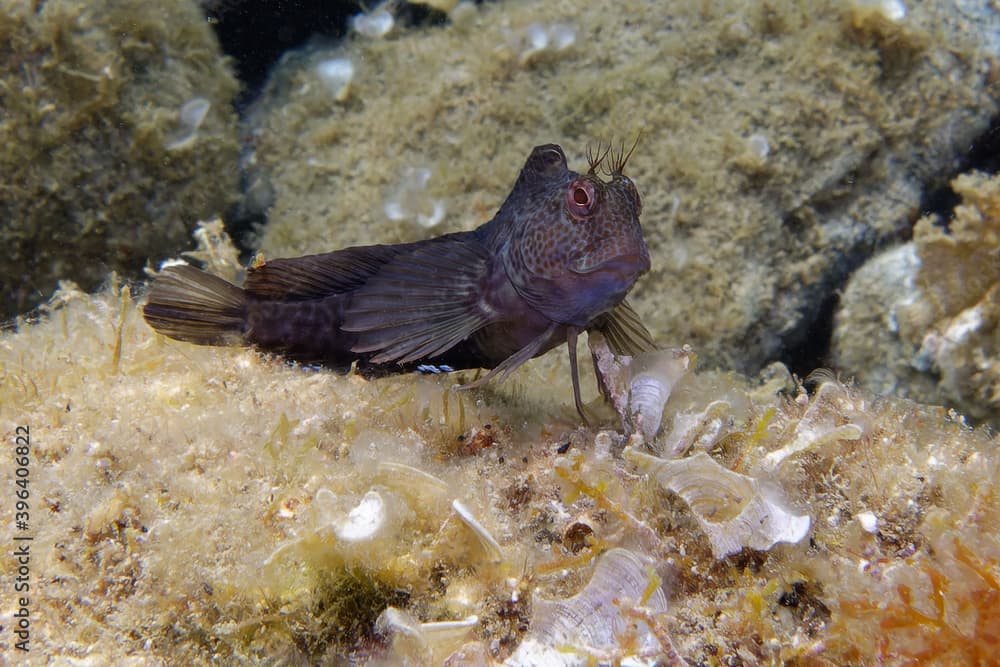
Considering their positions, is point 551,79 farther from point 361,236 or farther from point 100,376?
point 100,376

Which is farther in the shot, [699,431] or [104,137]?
[104,137]

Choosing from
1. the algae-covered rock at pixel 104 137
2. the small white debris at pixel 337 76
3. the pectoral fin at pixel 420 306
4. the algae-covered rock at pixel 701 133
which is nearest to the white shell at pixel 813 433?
the pectoral fin at pixel 420 306

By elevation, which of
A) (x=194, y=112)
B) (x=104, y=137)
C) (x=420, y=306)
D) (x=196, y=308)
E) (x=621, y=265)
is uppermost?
(x=621, y=265)

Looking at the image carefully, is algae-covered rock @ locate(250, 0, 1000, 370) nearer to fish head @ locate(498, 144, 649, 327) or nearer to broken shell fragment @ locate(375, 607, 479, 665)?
fish head @ locate(498, 144, 649, 327)

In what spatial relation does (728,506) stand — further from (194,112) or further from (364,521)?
(194,112)

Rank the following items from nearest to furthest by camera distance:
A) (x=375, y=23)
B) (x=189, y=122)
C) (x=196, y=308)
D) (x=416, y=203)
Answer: (x=196, y=308), (x=416, y=203), (x=189, y=122), (x=375, y=23)

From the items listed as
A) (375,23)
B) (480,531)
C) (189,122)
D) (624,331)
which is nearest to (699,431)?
(480,531)

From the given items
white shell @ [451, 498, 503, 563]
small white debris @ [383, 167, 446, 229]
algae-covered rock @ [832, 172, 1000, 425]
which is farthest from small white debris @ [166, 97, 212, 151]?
algae-covered rock @ [832, 172, 1000, 425]
